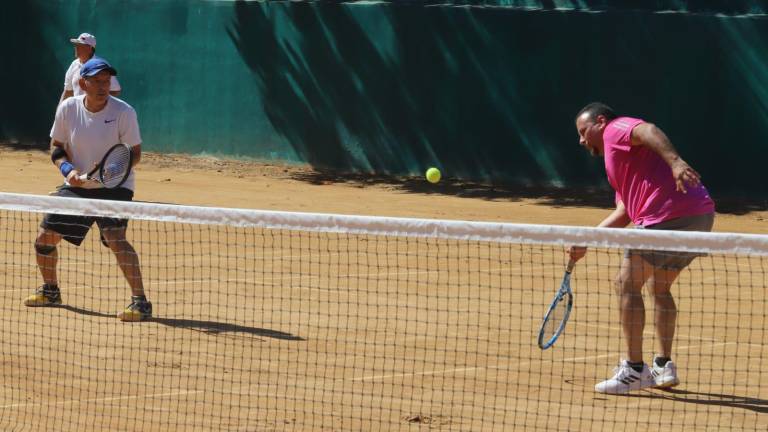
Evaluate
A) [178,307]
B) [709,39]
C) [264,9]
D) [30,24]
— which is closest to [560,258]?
[178,307]

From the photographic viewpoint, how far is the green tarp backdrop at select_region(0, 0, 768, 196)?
57.4ft

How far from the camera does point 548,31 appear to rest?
60.3 ft

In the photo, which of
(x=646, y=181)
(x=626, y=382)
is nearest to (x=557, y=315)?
(x=626, y=382)

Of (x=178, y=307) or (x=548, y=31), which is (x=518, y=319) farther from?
(x=548, y=31)

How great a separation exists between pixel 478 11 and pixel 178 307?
10153 millimetres

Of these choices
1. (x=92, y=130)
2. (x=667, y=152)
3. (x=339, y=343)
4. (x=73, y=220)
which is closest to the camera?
(x=667, y=152)

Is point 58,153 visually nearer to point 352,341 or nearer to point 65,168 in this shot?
point 65,168

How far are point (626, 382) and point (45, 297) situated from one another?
13.1 ft

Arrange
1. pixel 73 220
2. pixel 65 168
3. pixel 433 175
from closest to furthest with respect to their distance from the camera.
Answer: pixel 65 168, pixel 73 220, pixel 433 175

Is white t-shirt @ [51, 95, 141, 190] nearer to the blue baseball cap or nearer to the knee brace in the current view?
the blue baseball cap

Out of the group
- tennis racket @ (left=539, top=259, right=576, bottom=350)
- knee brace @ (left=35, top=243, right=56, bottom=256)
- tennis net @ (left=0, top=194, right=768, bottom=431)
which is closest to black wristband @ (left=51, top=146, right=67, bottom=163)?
knee brace @ (left=35, top=243, right=56, bottom=256)

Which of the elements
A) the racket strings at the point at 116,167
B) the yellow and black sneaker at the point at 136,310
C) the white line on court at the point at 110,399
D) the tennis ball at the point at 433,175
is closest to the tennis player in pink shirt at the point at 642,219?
the white line on court at the point at 110,399

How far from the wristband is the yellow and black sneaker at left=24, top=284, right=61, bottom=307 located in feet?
2.59

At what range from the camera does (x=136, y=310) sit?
9.00 metres
